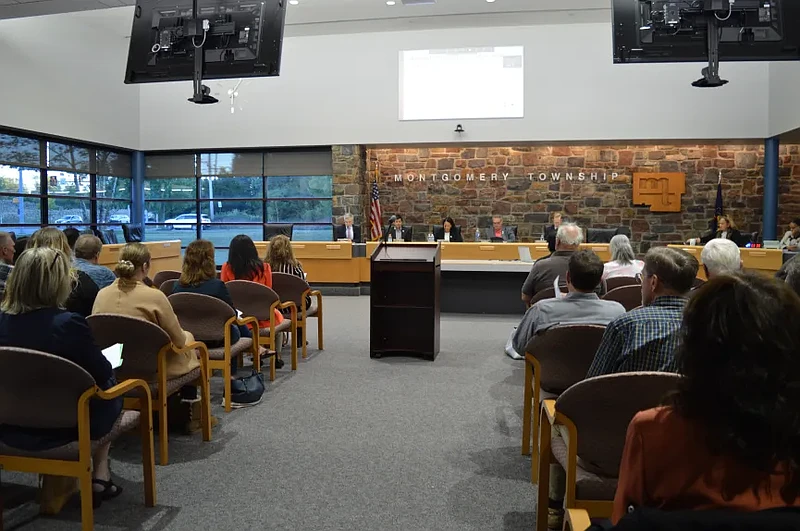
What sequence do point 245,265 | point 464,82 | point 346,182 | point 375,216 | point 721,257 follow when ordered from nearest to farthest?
point 721,257 < point 245,265 < point 464,82 < point 346,182 < point 375,216

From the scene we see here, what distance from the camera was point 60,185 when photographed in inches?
438

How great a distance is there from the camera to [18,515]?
257 cm

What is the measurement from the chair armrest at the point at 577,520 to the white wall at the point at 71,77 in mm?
10452

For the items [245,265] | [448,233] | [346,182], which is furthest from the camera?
[346,182]

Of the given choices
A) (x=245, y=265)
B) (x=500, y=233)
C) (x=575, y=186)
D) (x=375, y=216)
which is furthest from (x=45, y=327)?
(x=575, y=186)

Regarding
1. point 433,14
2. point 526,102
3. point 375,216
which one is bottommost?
point 375,216

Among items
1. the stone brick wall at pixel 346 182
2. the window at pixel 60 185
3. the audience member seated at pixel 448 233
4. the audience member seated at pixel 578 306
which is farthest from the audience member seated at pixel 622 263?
the window at pixel 60 185

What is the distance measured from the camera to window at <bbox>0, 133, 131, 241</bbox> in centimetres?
1004

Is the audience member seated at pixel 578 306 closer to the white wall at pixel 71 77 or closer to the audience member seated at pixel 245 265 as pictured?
the audience member seated at pixel 245 265

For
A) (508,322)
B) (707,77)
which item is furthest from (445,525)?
(508,322)

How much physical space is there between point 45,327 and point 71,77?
1030 cm

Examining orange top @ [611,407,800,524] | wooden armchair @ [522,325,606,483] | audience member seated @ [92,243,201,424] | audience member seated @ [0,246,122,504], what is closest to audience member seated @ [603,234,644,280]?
wooden armchair @ [522,325,606,483]

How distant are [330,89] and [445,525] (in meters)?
10.5

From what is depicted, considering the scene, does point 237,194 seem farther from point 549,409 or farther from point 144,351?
point 549,409
